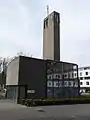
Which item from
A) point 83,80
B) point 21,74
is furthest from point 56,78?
point 83,80

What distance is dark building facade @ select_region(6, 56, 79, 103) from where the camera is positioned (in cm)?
3700

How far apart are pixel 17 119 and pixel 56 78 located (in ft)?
88.6

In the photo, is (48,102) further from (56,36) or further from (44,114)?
(56,36)

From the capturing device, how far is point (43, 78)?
39.8m

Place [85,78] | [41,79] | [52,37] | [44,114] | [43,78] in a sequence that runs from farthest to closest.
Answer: [85,78] < [52,37] < [43,78] < [41,79] < [44,114]

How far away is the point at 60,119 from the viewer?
14758 millimetres

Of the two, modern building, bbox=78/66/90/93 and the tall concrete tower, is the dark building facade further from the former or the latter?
modern building, bbox=78/66/90/93

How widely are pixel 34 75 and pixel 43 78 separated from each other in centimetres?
212

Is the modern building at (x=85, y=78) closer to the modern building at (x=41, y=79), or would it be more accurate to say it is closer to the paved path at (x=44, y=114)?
the modern building at (x=41, y=79)

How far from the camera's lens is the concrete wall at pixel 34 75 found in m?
37.1

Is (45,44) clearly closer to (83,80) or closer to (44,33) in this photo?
(44,33)

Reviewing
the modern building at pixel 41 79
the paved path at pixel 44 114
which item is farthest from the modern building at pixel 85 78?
the paved path at pixel 44 114

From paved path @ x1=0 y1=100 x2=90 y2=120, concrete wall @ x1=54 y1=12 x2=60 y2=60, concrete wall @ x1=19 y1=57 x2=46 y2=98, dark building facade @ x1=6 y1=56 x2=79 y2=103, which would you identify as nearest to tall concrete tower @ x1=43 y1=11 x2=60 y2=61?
concrete wall @ x1=54 y1=12 x2=60 y2=60

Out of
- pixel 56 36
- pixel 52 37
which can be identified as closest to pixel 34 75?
pixel 52 37
